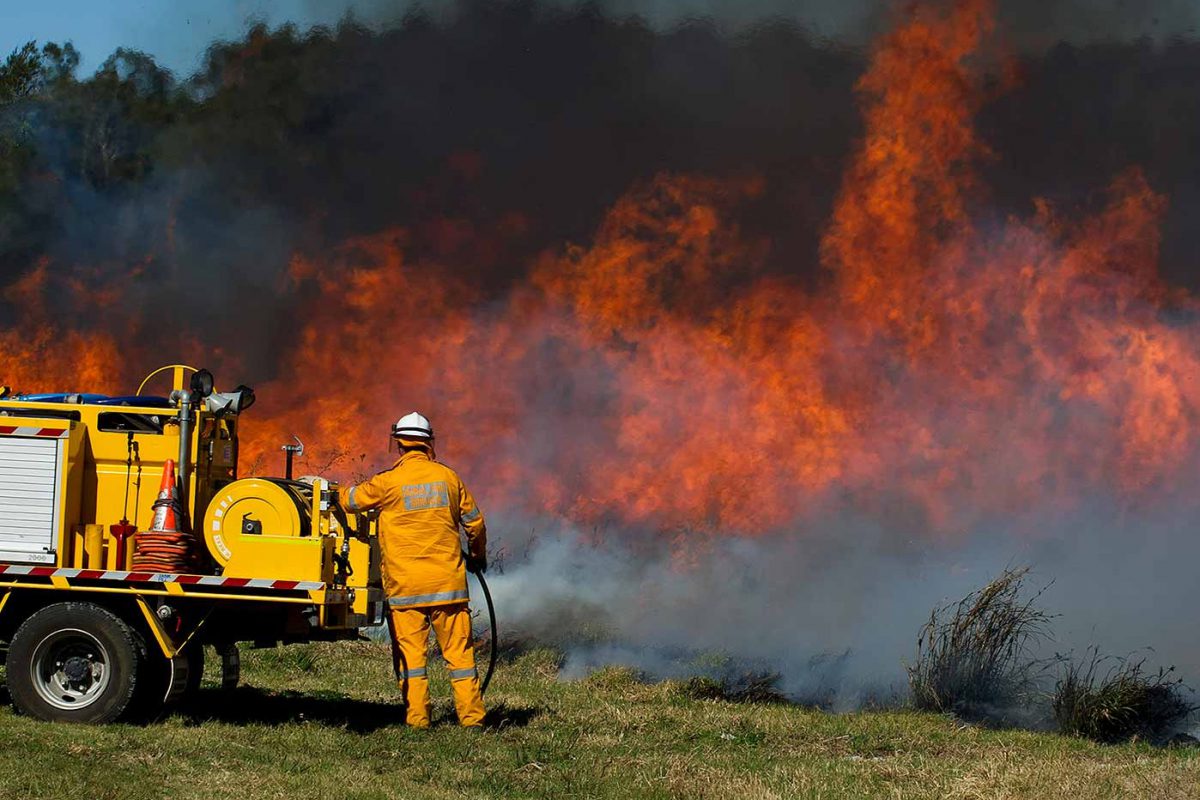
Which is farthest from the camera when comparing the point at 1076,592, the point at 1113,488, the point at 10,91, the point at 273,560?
the point at 10,91

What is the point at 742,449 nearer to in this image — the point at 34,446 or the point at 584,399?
the point at 584,399

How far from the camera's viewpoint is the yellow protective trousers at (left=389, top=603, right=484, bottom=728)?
1032cm

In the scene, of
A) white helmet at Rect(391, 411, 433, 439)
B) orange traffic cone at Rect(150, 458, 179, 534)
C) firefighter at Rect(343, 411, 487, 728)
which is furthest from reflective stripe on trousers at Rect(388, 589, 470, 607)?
orange traffic cone at Rect(150, 458, 179, 534)

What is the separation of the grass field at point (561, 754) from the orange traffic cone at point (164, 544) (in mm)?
1094

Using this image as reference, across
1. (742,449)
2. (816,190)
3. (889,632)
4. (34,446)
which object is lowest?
(889,632)

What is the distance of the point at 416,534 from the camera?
1034 centimetres

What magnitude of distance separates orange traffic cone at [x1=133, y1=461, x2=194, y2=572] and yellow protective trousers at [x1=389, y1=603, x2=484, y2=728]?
1.50 metres

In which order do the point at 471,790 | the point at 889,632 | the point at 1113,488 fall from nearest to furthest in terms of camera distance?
the point at 471,790 → the point at 889,632 → the point at 1113,488

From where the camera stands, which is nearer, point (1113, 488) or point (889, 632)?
point (889, 632)

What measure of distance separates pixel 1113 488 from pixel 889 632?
15.6 feet

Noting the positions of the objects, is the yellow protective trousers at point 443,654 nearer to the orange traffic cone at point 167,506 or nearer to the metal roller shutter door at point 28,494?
the orange traffic cone at point 167,506

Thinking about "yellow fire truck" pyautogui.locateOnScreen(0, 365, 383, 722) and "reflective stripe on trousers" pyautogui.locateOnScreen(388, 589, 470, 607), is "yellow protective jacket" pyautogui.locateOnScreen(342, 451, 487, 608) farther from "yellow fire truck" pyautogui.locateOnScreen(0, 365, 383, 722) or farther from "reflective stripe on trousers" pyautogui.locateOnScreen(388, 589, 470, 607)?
"yellow fire truck" pyautogui.locateOnScreen(0, 365, 383, 722)

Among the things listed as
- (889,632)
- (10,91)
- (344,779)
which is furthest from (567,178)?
(344,779)

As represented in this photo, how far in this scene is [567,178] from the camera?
21.2 m
